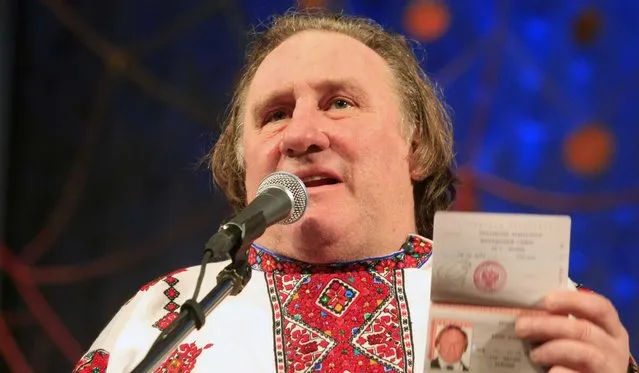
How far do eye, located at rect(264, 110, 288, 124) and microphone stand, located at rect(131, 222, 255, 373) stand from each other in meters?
0.58

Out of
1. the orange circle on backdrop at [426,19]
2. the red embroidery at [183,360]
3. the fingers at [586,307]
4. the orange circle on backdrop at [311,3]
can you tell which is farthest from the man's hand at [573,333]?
the orange circle on backdrop at [311,3]

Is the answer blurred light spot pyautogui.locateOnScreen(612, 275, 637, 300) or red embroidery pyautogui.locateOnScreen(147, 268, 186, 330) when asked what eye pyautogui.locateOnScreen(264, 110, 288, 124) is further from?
blurred light spot pyautogui.locateOnScreen(612, 275, 637, 300)

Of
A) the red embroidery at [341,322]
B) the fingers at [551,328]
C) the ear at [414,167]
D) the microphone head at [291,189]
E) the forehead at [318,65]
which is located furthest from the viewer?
the ear at [414,167]

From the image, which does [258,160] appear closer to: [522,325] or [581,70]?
[522,325]

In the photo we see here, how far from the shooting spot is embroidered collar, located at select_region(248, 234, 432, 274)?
151 cm

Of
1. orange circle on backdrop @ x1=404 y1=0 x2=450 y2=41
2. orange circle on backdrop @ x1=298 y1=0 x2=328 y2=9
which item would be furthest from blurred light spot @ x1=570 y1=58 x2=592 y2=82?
orange circle on backdrop @ x1=298 y1=0 x2=328 y2=9

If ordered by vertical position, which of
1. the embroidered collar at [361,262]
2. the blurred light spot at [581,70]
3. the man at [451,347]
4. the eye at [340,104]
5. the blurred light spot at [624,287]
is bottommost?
the man at [451,347]

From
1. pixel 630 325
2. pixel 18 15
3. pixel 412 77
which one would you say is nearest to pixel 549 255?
pixel 412 77

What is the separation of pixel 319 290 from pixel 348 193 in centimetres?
19

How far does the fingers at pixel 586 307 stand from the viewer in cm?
93

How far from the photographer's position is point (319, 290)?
4.81 feet

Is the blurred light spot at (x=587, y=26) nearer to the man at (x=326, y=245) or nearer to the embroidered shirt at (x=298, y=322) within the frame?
the man at (x=326, y=245)

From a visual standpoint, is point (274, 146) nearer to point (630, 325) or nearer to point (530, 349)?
point (530, 349)

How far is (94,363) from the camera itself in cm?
151
